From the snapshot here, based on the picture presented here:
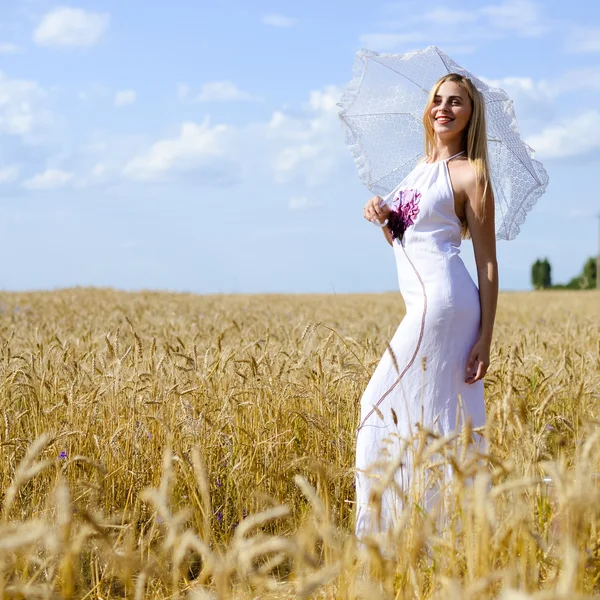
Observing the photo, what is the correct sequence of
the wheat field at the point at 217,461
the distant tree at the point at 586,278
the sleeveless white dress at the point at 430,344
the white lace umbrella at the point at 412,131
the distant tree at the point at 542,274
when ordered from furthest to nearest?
the distant tree at the point at 542,274 → the distant tree at the point at 586,278 → the white lace umbrella at the point at 412,131 → the sleeveless white dress at the point at 430,344 → the wheat field at the point at 217,461

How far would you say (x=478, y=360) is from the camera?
292 centimetres

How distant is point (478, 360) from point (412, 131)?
1.54 meters

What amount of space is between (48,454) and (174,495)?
26.9 inches

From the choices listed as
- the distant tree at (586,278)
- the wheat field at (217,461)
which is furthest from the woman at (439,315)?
Result: the distant tree at (586,278)

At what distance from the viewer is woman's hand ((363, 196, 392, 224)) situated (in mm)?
3125

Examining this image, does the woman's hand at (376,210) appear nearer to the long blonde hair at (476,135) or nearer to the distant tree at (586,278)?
the long blonde hair at (476,135)

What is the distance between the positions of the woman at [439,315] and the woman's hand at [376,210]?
9 centimetres

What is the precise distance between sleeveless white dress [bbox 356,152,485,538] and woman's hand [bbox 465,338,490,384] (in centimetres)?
2

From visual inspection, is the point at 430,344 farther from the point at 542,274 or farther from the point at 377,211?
the point at 542,274

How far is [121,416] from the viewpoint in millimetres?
3828

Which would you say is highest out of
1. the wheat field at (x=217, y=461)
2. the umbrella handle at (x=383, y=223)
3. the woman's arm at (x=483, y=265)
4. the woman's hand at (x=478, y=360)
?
the umbrella handle at (x=383, y=223)

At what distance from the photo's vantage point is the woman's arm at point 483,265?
2.91 metres

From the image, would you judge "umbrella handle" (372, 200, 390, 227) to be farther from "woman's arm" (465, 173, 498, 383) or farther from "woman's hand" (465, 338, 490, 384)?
"woman's hand" (465, 338, 490, 384)

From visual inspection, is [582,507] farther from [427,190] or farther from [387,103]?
[387,103]
